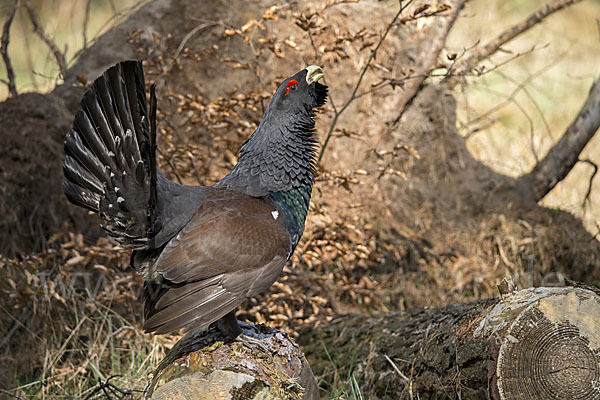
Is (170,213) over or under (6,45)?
under

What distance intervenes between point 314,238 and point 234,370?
2.32 meters

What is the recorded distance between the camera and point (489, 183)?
6.88m

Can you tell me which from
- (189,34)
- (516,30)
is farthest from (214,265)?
(516,30)

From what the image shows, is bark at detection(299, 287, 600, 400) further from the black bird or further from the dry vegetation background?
the black bird

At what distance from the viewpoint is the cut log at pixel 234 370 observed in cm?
301

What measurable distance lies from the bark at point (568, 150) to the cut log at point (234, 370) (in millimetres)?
4354

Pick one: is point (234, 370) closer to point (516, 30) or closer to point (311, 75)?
point (311, 75)

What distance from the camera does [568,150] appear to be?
21.5 feet

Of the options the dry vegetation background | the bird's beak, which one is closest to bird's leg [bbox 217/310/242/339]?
the dry vegetation background

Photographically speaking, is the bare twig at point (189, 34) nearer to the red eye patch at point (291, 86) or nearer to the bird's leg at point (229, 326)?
the red eye patch at point (291, 86)

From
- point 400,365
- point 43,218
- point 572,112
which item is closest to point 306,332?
point 400,365

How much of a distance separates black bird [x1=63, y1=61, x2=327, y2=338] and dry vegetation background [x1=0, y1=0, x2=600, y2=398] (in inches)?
47.8

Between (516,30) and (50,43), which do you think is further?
(516,30)

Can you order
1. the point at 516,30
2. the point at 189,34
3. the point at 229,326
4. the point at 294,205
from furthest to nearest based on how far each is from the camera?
1. the point at 516,30
2. the point at 189,34
3. the point at 294,205
4. the point at 229,326
